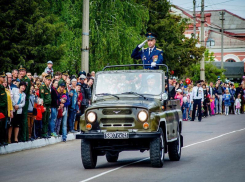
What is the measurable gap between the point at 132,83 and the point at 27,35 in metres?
20.0

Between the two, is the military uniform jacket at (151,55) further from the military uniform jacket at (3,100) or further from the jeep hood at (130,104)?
the military uniform jacket at (3,100)

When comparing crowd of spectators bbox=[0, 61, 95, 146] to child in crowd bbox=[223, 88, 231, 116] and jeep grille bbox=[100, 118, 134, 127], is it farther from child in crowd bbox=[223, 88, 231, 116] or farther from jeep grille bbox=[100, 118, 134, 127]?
child in crowd bbox=[223, 88, 231, 116]

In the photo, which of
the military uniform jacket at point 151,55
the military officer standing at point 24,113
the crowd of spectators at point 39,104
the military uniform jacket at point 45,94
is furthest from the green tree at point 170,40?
the military uniform jacket at point 151,55

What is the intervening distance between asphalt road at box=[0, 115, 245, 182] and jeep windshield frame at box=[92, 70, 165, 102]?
5.57ft

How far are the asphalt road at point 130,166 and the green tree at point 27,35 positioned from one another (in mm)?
14233

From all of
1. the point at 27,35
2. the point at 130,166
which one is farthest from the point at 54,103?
the point at 27,35

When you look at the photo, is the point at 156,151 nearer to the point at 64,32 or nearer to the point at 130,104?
the point at 130,104

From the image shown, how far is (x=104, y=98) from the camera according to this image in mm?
13492

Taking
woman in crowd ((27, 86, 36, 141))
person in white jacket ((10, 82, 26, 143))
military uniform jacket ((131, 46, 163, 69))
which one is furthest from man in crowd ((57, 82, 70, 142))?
military uniform jacket ((131, 46, 163, 69))

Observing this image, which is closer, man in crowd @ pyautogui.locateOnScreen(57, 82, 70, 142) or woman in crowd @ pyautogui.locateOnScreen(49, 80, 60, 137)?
woman in crowd @ pyautogui.locateOnScreen(49, 80, 60, 137)

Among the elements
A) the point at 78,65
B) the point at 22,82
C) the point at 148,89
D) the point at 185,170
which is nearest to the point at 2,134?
the point at 22,82

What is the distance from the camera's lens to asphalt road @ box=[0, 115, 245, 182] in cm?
1120

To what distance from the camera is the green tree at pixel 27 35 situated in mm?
31828

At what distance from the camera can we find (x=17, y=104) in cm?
1748
